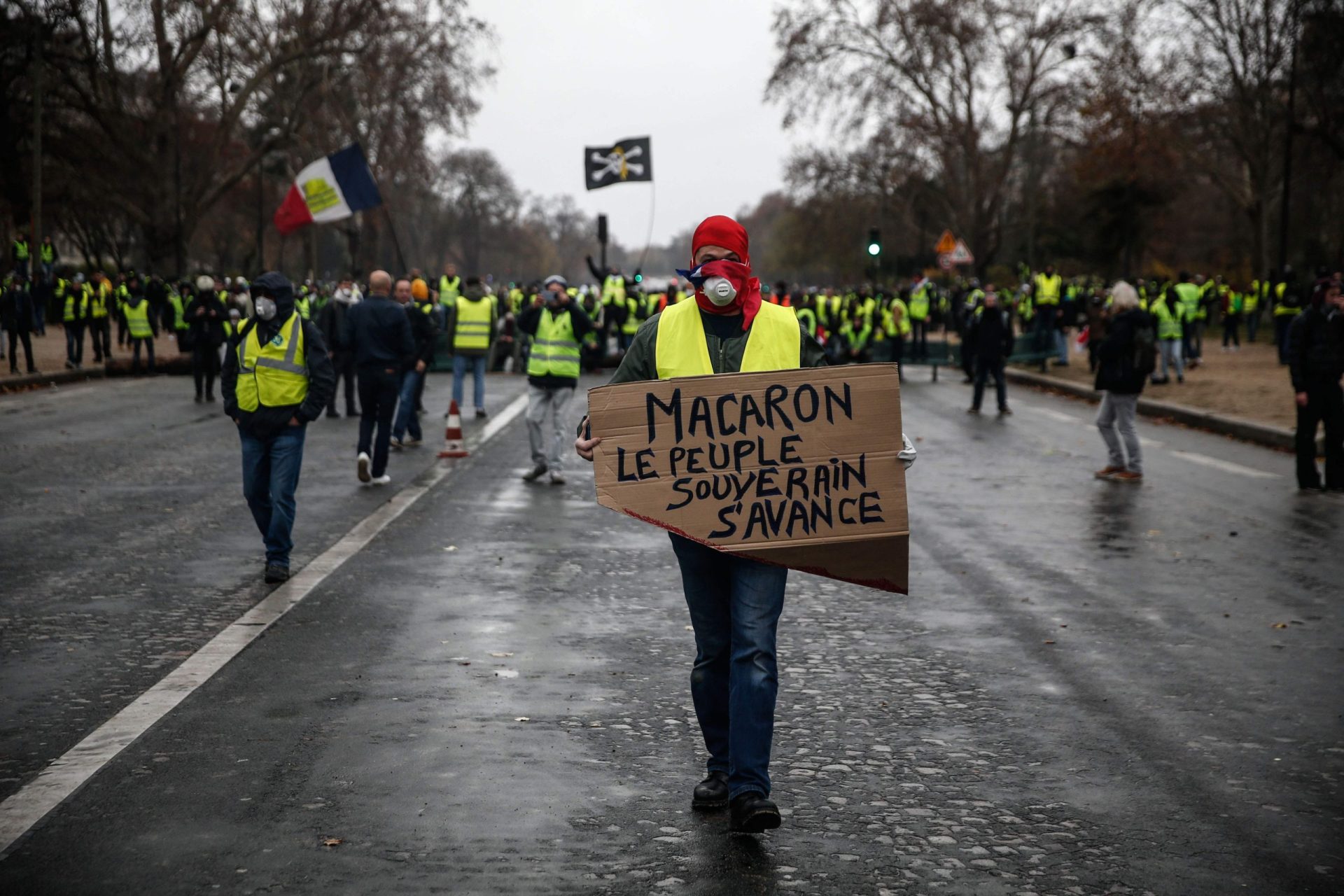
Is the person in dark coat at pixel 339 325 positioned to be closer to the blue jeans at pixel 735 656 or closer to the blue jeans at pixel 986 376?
the blue jeans at pixel 986 376

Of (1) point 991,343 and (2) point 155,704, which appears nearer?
(2) point 155,704

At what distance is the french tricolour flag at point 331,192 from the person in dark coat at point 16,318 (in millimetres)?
4723

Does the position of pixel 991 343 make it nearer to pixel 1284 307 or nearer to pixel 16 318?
pixel 1284 307

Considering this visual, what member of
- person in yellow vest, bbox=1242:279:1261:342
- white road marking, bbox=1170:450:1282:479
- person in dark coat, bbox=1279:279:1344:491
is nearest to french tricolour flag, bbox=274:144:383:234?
white road marking, bbox=1170:450:1282:479

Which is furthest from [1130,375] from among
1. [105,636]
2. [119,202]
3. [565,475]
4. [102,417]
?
[119,202]

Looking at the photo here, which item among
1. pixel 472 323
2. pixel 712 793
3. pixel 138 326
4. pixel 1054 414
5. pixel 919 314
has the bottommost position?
pixel 1054 414

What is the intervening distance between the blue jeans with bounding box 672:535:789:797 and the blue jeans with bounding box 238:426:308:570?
4.48 meters

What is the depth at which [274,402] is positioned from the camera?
8922 millimetres

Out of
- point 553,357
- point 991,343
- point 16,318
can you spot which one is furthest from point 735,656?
point 16,318

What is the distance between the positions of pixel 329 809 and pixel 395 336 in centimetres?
928

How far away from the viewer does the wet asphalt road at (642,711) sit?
4398 millimetres

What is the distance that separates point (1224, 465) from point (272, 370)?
33.1 feet

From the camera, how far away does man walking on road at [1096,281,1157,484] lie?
13984 millimetres

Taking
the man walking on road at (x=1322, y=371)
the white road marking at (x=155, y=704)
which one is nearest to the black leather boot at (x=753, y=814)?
the white road marking at (x=155, y=704)
